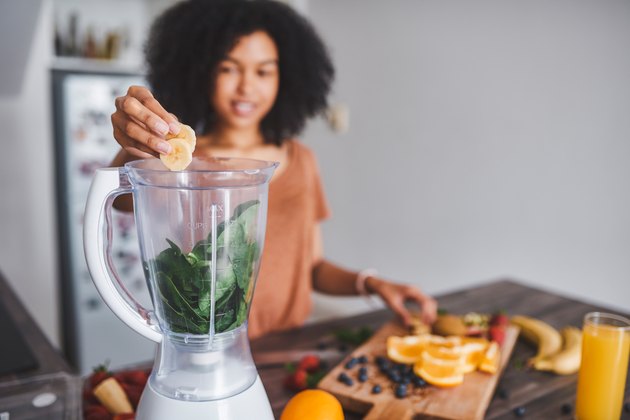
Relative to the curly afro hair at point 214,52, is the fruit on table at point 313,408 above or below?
below

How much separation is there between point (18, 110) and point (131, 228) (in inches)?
33.9

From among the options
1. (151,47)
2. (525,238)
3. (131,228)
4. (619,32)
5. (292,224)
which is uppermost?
(619,32)

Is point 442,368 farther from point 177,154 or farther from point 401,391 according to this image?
point 177,154

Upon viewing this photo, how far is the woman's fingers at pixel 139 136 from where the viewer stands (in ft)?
1.97

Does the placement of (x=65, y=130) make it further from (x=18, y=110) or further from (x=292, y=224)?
(x=292, y=224)

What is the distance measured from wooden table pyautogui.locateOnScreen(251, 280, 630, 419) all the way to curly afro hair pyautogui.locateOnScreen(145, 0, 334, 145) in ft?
1.89

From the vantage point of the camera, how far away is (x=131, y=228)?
10.0 feet

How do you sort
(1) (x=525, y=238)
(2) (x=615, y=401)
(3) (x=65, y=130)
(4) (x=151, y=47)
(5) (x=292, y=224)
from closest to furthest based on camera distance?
1. (2) (x=615, y=401)
2. (4) (x=151, y=47)
3. (5) (x=292, y=224)
4. (1) (x=525, y=238)
5. (3) (x=65, y=130)

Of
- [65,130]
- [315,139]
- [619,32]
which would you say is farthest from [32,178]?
[619,32]

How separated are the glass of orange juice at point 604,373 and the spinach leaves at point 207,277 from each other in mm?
580

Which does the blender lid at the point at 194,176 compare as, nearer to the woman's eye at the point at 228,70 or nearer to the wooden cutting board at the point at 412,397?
the wooden cutting board at the point at 412,397

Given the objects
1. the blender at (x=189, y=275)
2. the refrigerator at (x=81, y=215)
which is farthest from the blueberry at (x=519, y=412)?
the refrigerator at (x=81, y=215)

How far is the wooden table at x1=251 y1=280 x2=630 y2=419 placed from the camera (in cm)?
91

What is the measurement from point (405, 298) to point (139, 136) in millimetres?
799
